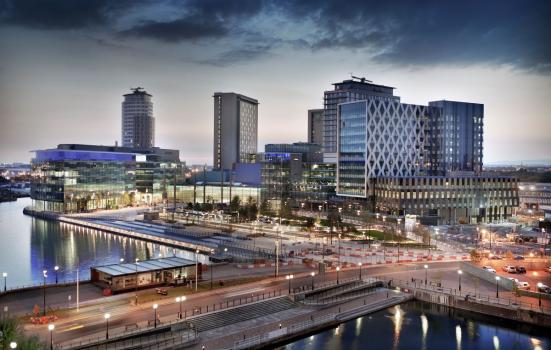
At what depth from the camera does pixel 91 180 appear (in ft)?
489

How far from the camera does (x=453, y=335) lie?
148ft

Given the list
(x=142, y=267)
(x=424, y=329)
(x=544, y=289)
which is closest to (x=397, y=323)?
(x=424, y=329)

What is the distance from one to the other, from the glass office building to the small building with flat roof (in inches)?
3909

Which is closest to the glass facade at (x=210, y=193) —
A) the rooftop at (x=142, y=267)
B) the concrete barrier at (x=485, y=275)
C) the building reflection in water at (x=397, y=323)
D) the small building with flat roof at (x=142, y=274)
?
the concrete barrier at (x=485, y=275)

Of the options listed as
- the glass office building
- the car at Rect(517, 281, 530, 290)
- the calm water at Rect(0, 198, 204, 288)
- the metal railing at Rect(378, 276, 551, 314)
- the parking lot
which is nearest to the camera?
the metal railing at Rect(378, 276, 551, 314)

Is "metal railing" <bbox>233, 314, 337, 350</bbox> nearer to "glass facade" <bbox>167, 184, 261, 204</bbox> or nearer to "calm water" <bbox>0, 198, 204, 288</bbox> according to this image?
"calm water" <bbox>0, 198, 204, 288</bbox>

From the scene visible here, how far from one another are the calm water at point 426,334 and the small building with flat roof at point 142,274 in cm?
1548

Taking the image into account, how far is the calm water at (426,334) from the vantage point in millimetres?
42438

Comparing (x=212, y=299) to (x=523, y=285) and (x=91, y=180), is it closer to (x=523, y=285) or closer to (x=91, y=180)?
(x=523, y=285)

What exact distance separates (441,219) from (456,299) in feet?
224

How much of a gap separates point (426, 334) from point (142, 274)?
2734 centimetres

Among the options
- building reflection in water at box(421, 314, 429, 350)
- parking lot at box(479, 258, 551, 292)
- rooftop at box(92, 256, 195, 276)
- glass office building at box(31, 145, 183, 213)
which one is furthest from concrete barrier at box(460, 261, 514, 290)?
glass office building at box(31, 145, 183, 213)

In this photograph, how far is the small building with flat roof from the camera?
47.5 m

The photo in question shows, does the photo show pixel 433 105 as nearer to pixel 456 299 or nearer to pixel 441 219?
pixel 441 219
